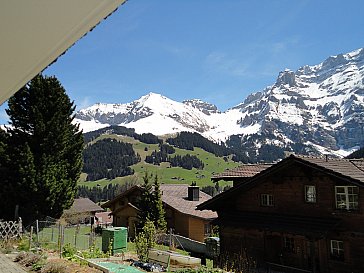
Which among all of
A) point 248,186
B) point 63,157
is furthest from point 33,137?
point 248,186

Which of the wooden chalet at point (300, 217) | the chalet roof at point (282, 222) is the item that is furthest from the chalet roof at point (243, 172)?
the chalet roof at point (282, 222)

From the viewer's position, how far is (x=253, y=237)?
74.1 feet

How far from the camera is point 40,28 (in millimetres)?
1279

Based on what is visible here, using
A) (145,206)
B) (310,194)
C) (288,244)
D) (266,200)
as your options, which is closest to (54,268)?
(288,244)

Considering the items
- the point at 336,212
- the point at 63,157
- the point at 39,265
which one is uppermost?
the point at 63,157

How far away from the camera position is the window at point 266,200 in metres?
22.9

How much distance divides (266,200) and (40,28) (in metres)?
23.2

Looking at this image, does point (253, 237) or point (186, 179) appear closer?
point (253, 237)

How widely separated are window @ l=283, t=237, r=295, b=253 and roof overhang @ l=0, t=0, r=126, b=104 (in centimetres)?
2191

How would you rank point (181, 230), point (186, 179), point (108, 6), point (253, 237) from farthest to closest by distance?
point (186, 179), point (181, 230), point (253, 237), point (108, 6)

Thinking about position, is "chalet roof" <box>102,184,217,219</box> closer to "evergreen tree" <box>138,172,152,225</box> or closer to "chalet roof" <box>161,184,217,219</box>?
"chalet roof" <box>161,184,217,219</box>

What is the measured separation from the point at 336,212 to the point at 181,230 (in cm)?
2298

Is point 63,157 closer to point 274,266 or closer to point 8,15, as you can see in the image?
point 274,266

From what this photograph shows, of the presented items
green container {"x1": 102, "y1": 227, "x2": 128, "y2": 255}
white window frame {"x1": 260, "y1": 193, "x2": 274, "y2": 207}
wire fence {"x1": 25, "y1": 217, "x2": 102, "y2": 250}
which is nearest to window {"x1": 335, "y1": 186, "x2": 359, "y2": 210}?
white window frame {"x1": 260, "y1": 193, "x2": 274, "y2": 207}
